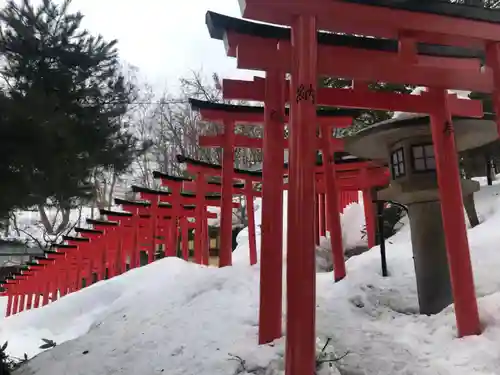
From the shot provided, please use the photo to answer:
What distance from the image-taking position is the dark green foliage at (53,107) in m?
4.44

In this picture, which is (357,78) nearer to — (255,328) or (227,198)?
(255,328)

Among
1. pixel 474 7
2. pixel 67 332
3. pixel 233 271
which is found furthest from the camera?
pixel 67 332

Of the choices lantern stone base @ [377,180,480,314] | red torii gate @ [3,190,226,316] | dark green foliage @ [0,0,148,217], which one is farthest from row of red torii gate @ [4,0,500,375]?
red torii gate @ [3,190,226,316]

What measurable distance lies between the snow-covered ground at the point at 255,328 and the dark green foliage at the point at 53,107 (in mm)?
1985

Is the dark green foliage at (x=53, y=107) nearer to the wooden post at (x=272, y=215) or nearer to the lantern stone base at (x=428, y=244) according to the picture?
the wooden post at (x=272, y=215)

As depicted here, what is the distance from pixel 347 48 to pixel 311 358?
3.22 m

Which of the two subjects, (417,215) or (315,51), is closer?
(315,51)

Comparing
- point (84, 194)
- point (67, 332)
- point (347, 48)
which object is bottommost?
point (67, 332)

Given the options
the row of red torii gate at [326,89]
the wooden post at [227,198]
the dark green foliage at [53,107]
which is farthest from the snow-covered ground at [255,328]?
the dark green foliage at [53,107]

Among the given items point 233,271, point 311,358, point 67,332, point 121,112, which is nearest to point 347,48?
point 121,112

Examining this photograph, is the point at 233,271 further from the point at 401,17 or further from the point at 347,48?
the point at 401,17

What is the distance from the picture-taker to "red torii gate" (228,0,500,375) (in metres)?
4.00

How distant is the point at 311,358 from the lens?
12.6 ft

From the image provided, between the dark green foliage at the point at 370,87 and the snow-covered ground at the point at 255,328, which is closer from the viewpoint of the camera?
the snow-covered ground at the point at 255,328
